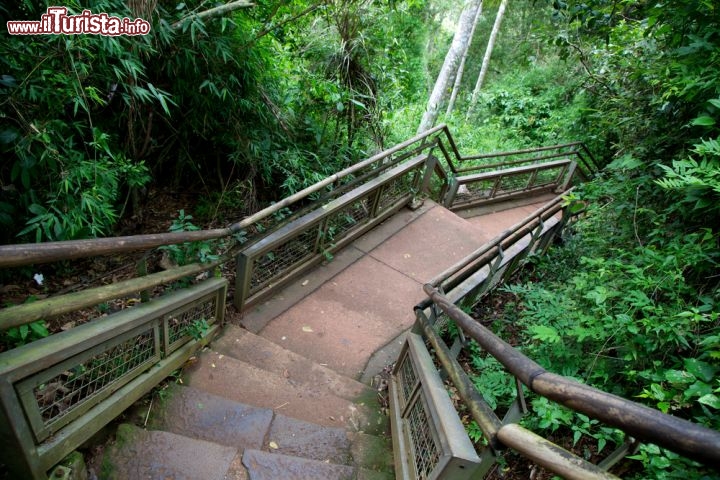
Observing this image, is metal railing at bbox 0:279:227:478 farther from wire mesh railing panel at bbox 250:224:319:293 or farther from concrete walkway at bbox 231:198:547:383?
concrete walkway at bbox 231:198:547:383

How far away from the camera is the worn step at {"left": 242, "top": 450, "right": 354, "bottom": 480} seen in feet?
6.45

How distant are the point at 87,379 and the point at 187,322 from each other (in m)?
0.81

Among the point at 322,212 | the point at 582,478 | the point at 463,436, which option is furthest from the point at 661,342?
the point at 322,212

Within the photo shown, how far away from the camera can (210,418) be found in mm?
2279

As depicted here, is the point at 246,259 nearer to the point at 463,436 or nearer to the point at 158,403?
the point at 158,403

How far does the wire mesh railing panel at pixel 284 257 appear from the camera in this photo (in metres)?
3.63

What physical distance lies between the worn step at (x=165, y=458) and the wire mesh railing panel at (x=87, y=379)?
0.25m

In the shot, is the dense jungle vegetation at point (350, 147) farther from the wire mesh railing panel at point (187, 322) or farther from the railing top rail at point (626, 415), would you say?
the wire mesh railing panel at point (187, 322)

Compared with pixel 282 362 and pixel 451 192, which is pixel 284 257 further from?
pixel 451 192

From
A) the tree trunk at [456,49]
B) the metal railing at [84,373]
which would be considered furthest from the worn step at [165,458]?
the tree trunk at [456,49]

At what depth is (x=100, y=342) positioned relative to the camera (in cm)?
179

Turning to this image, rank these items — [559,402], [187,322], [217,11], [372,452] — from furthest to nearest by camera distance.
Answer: [217,11] → [187,322] → [372,452] → [559,402]

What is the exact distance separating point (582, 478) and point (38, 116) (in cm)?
323

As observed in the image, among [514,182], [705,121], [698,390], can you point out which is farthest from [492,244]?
[514,182]
